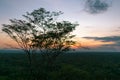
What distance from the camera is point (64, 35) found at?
35.8 m

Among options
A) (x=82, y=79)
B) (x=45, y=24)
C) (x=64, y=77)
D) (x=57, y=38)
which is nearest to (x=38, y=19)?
(x=45, y=24)

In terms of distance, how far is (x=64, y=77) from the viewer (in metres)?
37.3

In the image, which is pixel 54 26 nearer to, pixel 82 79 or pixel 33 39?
pixel 33 39

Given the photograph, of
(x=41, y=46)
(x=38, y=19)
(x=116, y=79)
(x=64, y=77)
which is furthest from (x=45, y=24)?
(x=116, y=79)

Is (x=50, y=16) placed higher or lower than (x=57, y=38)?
higher

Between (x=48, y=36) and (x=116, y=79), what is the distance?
22.0 metres

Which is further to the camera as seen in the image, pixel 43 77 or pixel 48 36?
pixel 43 77

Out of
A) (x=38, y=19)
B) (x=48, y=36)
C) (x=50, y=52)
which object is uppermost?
(x=38, y=19)

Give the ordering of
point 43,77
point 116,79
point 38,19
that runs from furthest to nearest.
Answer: point 116,79 < point 43,77 < point 38,19

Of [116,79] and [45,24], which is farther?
[116,79]

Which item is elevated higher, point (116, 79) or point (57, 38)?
point (57, 38)

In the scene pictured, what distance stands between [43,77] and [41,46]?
631cm

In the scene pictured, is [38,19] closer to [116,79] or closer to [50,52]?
[50,52]

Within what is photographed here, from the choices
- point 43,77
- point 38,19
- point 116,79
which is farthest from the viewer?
point 116,79
